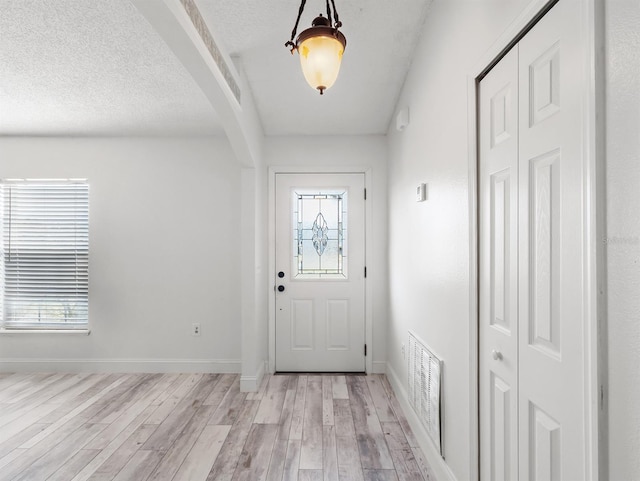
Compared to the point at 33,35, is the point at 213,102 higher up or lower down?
lower down

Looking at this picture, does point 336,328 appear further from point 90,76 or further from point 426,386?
point 90,76

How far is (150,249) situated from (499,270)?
350 centimetres

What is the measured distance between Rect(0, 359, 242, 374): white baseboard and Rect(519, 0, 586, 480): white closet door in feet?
10.5

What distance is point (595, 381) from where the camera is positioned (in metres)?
0.90

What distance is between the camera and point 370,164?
3.85 metres

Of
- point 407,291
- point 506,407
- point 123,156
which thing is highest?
point 123,156

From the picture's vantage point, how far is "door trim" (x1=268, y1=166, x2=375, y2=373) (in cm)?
382

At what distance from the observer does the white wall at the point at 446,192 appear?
65.9 inches

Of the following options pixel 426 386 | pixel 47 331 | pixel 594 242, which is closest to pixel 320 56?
pixel 594 242

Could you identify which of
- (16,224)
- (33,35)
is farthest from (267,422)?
(16,224)

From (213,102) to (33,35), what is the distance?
111 cm

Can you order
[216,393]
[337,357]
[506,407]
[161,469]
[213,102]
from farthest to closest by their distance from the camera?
1. [337,357]
2. [216,393]
3. [213,102]
4. [161,469]
5. [506,407]

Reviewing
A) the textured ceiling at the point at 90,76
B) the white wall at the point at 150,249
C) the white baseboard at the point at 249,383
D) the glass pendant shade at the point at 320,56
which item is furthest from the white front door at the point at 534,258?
the white wall at the point at 150,249

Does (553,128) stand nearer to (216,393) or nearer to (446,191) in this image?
(446,191)
